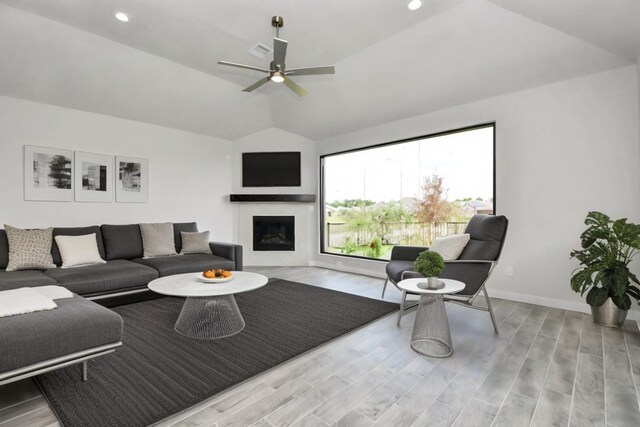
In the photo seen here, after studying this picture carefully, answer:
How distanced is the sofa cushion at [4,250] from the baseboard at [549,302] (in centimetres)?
559

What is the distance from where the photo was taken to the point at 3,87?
3756 mm

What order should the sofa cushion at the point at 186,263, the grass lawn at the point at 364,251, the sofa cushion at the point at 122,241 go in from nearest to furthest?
the sofa cushion at the point at 186,263, the sofa cushion at the point at 122,241, the grass lawn at the point at 364,251

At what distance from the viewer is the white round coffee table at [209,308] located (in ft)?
8.88

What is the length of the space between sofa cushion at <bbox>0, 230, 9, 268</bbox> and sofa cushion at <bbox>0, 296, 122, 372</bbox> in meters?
2.13

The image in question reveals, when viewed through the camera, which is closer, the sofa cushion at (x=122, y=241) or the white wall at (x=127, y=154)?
the white wall at (x=127, y=154)

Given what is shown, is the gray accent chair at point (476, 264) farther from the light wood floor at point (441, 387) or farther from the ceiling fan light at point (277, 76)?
the ceiling fan light at point (277, 76)

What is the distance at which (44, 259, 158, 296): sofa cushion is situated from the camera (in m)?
3.16

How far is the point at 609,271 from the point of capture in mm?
2857

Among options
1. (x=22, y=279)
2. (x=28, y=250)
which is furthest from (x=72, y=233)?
(x=22, y=279)

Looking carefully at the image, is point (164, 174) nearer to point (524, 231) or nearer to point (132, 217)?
point (132, 217)

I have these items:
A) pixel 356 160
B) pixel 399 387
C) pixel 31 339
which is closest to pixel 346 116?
pixel 356 160

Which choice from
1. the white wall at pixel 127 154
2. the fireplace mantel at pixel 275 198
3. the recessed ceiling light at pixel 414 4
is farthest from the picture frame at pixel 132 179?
the recessed ceiling light at pixel 414 4

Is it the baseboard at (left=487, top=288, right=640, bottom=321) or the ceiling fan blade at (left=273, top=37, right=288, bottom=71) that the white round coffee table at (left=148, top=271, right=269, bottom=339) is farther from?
the baseboard at (left=487, top=288, right=640, bottom=321)

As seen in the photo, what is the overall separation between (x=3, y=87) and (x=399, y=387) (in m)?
5.27
